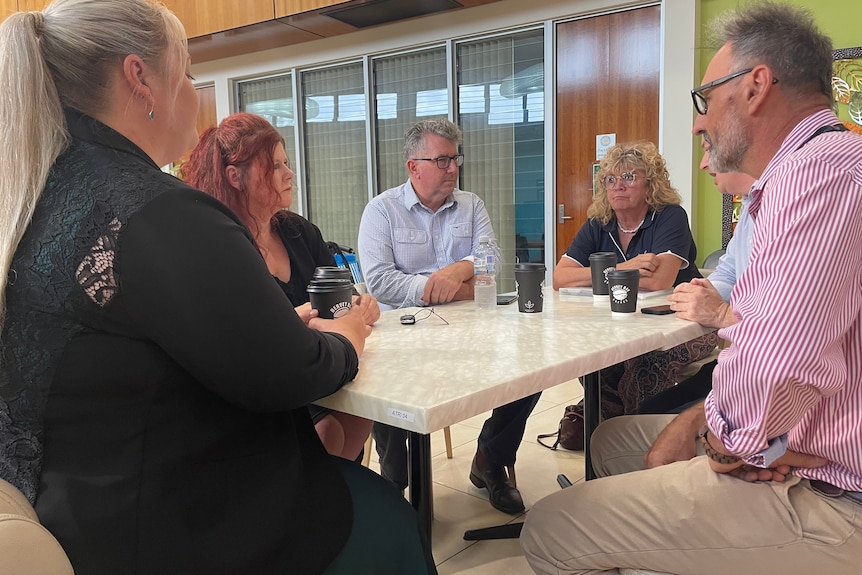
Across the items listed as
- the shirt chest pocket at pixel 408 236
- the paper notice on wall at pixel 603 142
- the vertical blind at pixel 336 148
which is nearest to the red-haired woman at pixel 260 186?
the shirt chest pocket at pixel 408 236

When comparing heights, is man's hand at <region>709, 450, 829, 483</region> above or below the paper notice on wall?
below

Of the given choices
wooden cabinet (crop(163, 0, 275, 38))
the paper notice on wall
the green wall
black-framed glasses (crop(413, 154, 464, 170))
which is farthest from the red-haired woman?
wooden cabinet (crop(163, 0, 275, 38))

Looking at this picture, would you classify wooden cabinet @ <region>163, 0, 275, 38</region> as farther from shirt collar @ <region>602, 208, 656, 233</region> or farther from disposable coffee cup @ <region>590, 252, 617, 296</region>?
disposable coffee cup @ <region>590, 252, 617, 296</region>

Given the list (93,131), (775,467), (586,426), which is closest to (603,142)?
(586,426)

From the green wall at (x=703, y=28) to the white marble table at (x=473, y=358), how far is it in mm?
3053

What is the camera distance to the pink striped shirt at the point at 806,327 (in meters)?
0.91

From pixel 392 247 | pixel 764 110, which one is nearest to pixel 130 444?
pixel 764 110

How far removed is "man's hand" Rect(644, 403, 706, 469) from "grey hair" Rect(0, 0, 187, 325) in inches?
45.6

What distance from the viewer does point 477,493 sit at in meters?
2.40

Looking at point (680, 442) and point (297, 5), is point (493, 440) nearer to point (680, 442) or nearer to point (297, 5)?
point (680, 442)

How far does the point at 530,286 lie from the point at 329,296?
2.03 feet

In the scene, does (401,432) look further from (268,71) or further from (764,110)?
(268,71)

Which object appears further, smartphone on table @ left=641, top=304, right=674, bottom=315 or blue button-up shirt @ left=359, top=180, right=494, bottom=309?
blue button-up shirt @ left=359, top=180, right=494, bottom=309

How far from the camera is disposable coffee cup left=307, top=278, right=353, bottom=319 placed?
1353mm
